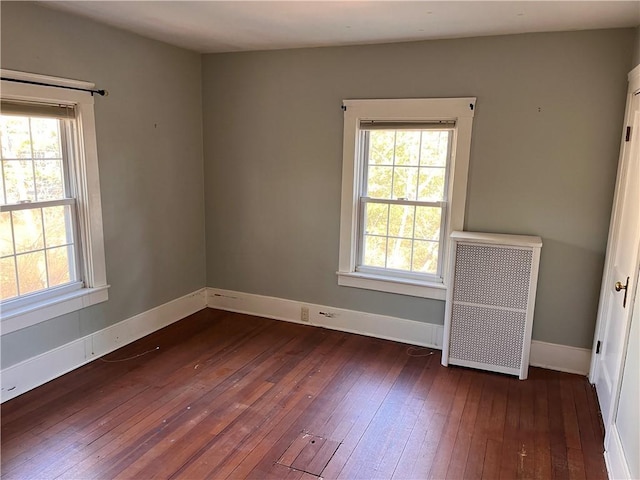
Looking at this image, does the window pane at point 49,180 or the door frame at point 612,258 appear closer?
the door frame at point 612,258

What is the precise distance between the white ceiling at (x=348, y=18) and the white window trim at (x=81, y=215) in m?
0.51

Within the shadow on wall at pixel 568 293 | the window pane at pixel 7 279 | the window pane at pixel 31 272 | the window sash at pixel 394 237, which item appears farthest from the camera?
the window sash at pixel 394 237

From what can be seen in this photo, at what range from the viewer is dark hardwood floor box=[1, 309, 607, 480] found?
239cm

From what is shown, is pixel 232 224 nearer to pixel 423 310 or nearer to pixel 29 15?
pixel 423 310

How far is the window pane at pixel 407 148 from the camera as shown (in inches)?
144

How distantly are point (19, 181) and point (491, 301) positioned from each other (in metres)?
3.23

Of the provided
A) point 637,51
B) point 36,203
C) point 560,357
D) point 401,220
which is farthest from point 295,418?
point 637,51

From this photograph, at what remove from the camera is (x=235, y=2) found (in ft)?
8.55

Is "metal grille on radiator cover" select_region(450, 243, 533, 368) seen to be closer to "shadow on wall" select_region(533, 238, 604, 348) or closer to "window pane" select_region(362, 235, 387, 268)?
"shadow on wall" select_region(533, 238, 604, 348)

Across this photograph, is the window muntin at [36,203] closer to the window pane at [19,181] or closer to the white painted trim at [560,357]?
the window pane at [19,181]

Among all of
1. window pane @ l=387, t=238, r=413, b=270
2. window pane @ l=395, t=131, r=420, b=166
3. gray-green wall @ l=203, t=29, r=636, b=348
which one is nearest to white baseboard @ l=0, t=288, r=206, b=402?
gray-green wall @ l=203, t=29, r=636, b=348

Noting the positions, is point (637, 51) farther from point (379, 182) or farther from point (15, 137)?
point (15, 137)

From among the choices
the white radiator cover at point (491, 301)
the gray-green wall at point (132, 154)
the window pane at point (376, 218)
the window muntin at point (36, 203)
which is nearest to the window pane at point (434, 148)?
the window pane at point (376, 218)

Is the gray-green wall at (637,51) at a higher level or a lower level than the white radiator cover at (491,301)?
higher
